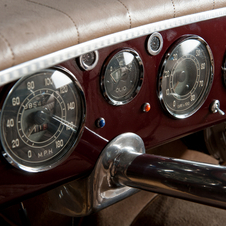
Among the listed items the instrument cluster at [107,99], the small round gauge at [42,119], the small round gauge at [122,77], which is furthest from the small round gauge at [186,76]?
the small round gauge at [42,119]

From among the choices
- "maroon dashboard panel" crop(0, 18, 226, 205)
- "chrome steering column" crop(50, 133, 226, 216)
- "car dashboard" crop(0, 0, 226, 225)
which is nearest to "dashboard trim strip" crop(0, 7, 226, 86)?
"car dashboard" crop(0, 0, 226, 225)

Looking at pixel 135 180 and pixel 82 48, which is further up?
pixel 82 48

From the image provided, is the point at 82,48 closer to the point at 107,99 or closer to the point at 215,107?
the point at 107,99

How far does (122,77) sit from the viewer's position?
50.8 inches

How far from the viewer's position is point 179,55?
143 centimetres

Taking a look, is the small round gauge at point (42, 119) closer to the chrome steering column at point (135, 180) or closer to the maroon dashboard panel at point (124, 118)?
the maroon dashboard panel at point (124, 118)

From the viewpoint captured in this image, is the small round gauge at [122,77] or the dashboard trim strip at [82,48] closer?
the dashboard trim strip at [82,48]

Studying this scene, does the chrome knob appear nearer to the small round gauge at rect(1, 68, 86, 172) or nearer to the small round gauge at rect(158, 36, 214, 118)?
the small round gauge at rect(158, 36, 214, 118)

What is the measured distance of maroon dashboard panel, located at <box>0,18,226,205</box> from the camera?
3.57 feet

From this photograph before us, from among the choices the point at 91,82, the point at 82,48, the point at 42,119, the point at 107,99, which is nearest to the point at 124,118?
the point at 107,99

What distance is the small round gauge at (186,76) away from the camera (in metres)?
1.41

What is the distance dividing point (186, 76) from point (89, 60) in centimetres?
55

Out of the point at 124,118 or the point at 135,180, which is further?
the point at 124,118

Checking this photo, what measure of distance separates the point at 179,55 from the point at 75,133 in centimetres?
58
